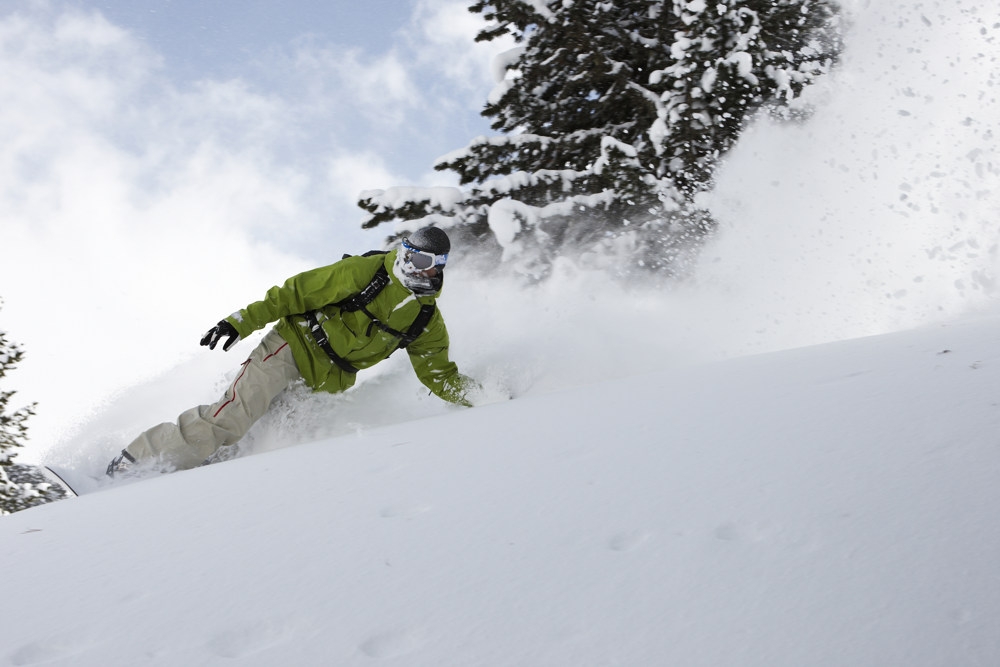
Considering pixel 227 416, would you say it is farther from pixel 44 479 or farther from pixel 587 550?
pixel 587 550

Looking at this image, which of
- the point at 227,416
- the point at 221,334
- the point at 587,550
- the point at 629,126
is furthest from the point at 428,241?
the point at 629,126

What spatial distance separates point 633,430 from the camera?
258 centimetres

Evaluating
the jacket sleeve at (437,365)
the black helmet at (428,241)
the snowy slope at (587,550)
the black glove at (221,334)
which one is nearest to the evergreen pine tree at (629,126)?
the jacket sleeve at (437,365)

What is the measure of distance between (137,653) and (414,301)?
3.21 metres

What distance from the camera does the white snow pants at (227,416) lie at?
13.9 ft

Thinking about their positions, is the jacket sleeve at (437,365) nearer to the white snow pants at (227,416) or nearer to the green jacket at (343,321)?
the green jacket at (343,321)

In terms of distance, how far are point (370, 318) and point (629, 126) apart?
20.1 ft

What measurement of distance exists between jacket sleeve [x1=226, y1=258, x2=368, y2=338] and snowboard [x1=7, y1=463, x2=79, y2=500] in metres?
1.38

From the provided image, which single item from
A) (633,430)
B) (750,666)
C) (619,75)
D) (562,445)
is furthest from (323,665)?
(619,75)

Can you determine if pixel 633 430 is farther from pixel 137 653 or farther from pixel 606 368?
pixel 606 368

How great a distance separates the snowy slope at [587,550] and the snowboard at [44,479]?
1.46 meters

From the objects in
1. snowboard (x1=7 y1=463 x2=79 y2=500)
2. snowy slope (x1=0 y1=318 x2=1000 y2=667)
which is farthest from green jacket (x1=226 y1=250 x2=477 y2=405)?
snowy slope (x1=0 y1=318 x2=1000 y2=667)

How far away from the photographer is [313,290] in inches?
173

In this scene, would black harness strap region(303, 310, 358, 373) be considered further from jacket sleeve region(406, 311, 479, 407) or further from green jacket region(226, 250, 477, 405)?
jacket sleeve region(406, 311, 479, 407)
